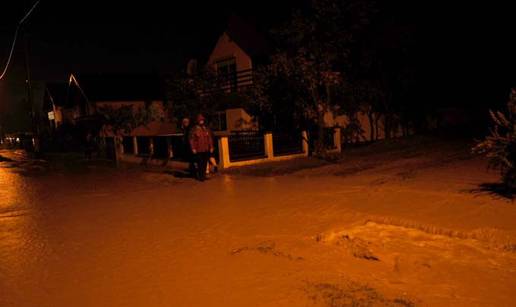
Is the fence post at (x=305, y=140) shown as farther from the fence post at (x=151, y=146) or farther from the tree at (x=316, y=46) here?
the fence post at (x=151, y=146)

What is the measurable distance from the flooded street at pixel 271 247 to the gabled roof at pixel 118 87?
30182 mm

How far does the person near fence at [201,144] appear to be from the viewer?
40.0ft

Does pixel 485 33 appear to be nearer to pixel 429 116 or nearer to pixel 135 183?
pixel 429 116

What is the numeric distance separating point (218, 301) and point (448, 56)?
23.0m

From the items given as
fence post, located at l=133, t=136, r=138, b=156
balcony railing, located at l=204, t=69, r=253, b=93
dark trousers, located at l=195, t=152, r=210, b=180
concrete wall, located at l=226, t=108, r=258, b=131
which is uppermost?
balcony railing, located at l=204, t=69, r=253, b=93

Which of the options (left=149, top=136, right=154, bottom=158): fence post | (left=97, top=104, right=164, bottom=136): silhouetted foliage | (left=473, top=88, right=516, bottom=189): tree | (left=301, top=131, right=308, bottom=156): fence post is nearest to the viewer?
(left=473, top=88, right=516, bottom=189): tree

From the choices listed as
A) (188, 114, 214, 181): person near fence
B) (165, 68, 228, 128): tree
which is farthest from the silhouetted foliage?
(188, 114, 214, 181): person near fence

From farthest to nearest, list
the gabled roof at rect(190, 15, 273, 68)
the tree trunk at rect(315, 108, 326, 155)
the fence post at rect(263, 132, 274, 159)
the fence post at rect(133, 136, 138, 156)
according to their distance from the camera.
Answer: the gabled roof at rect(190, 15, 273, 68) < the fence post at rect(133, 136, 138, 156) < the fence post at rect(263, 132, 274, 159) < the tree trunk at rect(315, 108, 326, 155)

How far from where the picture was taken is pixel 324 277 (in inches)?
185

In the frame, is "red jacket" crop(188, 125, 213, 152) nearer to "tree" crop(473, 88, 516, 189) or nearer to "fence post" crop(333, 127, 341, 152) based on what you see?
"tree" crop(473, 88, 516, 189)

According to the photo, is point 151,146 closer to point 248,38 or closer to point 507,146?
point 248,38

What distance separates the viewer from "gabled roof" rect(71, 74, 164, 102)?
39188 millimetres

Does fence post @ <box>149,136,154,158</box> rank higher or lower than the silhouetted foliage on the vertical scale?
lower

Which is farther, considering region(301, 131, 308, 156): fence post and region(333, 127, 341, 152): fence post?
region(333, 127, 341, 152): fence post
